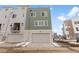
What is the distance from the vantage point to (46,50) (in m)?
2.41

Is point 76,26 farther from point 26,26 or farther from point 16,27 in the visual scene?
point 16,27

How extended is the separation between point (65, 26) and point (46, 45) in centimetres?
49

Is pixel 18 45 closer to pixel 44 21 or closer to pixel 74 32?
pixel 44 21

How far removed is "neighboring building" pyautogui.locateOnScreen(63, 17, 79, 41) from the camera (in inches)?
97.1

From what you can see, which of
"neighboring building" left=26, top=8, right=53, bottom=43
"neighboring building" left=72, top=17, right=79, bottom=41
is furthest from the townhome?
"neighboring building" left=72, top=17, right=79, bottom=41

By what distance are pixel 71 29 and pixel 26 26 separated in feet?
2.69

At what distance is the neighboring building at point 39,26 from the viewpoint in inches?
96.9

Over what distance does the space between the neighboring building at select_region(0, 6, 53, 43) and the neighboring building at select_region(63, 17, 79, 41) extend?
11.4 inches

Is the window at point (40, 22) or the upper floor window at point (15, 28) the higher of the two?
the window at point (40, 22)

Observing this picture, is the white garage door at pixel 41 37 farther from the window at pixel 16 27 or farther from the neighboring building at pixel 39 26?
the window at pixel 16 27

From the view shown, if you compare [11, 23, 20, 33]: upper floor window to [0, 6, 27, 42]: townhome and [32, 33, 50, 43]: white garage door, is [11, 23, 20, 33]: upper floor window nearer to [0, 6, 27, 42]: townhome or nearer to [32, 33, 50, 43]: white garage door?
[0, 6, 27, 42]: townhome

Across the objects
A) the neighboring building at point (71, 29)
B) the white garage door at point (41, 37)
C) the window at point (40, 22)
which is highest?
the window at point (40, 22)

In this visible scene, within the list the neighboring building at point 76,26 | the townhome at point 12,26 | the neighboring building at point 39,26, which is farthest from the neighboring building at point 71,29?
the townhome at point 12,26

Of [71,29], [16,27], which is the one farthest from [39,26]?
[71,29]
